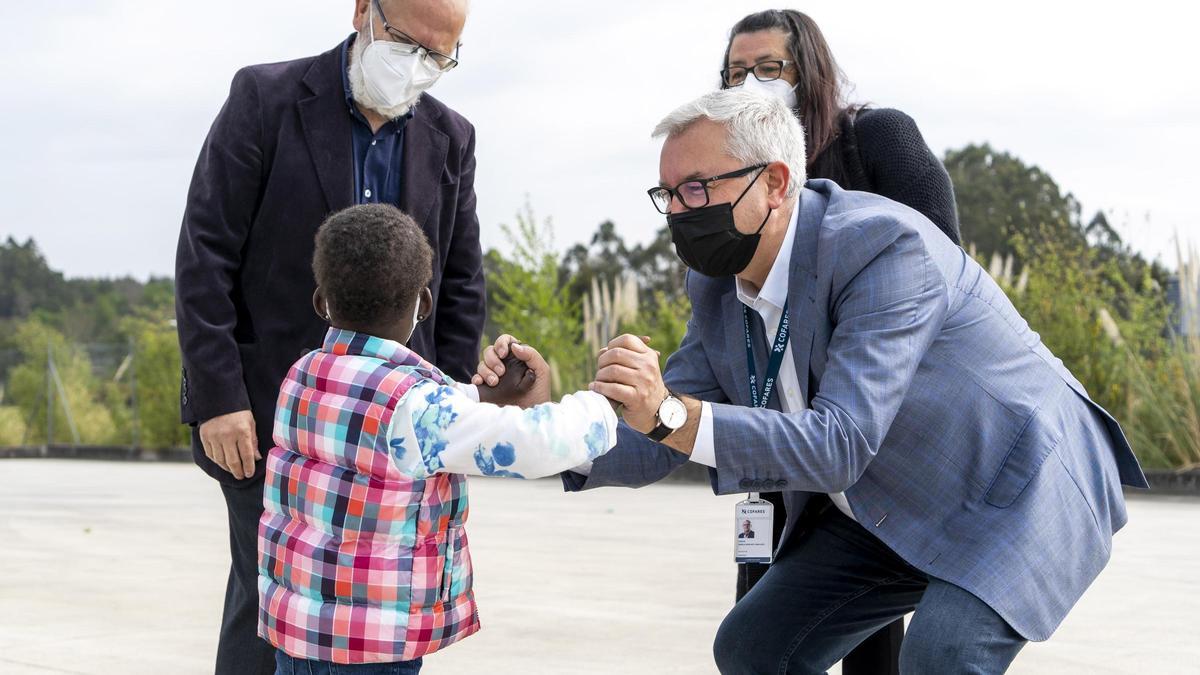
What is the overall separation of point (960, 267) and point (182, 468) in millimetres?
16765

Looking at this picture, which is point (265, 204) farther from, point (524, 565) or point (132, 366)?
point (132, 366)

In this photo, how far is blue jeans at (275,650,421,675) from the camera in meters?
2.61

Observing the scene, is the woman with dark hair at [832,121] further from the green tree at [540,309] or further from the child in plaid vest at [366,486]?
the green tree at [540,309]

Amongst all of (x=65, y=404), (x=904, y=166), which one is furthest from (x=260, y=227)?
(x=65, y=404)

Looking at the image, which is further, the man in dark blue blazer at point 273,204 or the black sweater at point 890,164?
the black sweater at point 890,164

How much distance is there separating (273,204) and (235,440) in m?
0.57

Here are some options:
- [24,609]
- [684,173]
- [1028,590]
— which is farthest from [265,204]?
[24,609]

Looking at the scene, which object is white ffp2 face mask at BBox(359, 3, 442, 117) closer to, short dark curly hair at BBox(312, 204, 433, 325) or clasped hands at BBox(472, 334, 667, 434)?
short dark curly hair at BBox(312, 204, 433, 325)

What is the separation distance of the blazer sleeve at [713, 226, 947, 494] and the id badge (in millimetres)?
440

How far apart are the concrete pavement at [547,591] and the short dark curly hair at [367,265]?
238 centimetres

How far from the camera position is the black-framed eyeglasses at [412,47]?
3332mm

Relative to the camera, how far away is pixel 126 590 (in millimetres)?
6676

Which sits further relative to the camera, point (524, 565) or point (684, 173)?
point (524, 565)

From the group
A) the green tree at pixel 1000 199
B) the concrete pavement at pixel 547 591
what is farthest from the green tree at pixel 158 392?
the green tree at pixel 1000 199
